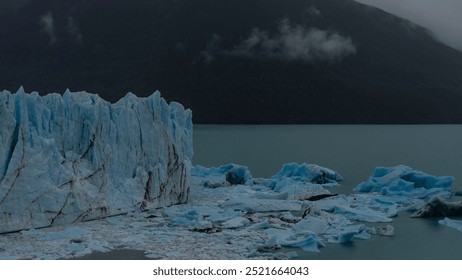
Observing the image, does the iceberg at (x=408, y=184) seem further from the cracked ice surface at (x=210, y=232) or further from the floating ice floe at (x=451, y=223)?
the floating ice floe at (x=451, y=223)

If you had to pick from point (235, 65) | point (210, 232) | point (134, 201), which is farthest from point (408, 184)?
point (235, 65)

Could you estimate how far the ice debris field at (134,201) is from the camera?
11.8m

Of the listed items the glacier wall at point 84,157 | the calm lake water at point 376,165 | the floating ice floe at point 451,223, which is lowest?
the calm lake water at point 376,165

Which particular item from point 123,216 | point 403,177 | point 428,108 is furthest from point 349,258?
point 428,108

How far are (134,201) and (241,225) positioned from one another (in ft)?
10.5

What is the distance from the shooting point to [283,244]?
39.0 ft

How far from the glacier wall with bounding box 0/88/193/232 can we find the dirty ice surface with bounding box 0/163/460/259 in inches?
19.4

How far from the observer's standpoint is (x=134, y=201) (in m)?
15.1

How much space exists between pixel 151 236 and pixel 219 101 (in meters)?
103

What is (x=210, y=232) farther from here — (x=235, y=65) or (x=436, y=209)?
(x=235, y=65)

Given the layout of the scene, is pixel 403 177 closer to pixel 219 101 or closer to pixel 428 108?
pixel 219 101

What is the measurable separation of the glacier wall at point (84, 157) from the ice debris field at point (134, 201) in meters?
0.03

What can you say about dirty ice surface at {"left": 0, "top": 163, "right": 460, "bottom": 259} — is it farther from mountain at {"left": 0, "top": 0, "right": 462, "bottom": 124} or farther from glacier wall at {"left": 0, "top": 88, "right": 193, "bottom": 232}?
mountain at {"left": 0, "top": 0, "right": 462, "bottom": 124}

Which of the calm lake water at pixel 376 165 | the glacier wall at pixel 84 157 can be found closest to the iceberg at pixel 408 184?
the calm lake water at pixel 376 165
